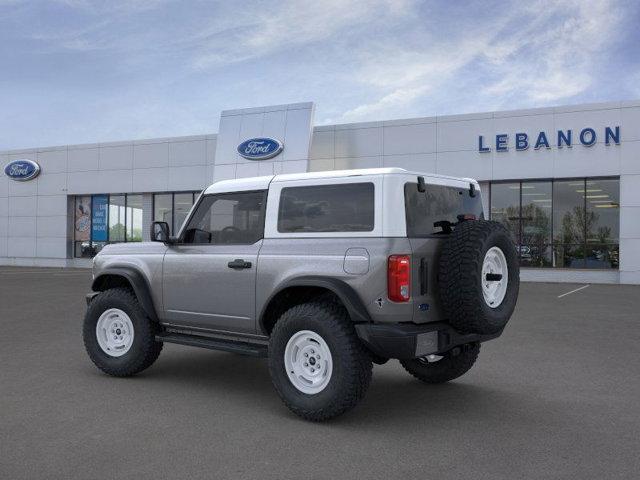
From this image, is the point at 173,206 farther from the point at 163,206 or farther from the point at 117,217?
the point at 117,217

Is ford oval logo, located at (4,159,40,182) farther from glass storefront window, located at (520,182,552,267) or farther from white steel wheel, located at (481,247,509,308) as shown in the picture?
white steel wheel, located at (481,247,509,308)

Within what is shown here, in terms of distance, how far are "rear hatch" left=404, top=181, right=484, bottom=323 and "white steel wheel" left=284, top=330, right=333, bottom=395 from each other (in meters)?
0.83

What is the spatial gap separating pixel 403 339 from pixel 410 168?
2073 cm

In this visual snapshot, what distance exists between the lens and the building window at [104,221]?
1227 inches

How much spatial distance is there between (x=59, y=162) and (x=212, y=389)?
29.4 meters

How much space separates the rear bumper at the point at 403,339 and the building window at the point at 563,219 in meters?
19.6

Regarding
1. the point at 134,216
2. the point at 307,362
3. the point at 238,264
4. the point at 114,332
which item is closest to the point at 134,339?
the point at 114,332

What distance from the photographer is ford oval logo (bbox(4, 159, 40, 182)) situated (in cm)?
3262

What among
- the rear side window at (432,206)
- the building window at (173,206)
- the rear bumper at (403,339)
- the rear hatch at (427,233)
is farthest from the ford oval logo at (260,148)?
the rear bumper at (403,339)

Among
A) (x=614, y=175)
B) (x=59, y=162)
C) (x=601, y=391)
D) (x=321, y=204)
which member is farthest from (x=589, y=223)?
(x=59, y=162)

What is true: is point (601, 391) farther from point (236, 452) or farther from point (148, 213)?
point (148, 213)

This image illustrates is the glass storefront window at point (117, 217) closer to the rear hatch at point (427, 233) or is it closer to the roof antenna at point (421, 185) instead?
the rear hatch at point (427, 233)

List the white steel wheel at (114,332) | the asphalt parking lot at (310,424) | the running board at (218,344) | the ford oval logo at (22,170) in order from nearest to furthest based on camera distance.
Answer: the asphalt parking lot at (310,424) < the running board at (218,344) < the white steel wheel at (114,332) < the ford oval logo at (22,170)

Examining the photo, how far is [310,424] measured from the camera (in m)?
5.02
